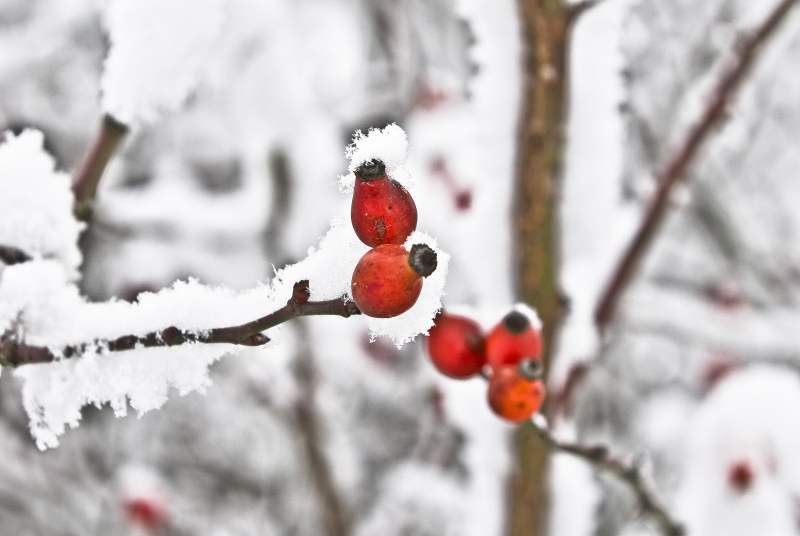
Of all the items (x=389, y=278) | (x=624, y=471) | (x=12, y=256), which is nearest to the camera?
(x=389, y=278)

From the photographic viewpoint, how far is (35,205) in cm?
109

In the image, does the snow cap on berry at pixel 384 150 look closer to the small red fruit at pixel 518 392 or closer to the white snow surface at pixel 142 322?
the white snow surface at pixel 142 322

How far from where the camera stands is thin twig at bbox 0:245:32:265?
1030 mm

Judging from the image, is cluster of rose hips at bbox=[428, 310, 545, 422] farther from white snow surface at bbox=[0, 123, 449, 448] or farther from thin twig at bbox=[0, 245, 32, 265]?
thin twig at bbox=[0, 245, 32, 265]

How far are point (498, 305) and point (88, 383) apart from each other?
1.01 meters

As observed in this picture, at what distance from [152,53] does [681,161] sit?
1.26 m

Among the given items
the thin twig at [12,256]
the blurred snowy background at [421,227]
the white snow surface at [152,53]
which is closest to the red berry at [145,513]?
the blurred snowy background at [421,227]

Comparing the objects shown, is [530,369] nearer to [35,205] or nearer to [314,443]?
[35,205]

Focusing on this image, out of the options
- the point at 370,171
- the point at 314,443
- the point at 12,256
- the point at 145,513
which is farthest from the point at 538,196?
the point at 145,513

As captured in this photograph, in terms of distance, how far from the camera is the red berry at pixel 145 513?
11.7 feet

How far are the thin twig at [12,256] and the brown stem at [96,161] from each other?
0.54 feet

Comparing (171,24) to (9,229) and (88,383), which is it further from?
(88,383)

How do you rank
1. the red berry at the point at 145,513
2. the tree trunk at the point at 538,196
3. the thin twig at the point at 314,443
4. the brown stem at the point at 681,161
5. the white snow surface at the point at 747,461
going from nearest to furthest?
1. the tree trunk at the point at 538,196
2. the brown stem at the point at 681,161
3. the white snow surface at the point at 747,461
4. the thin twig at the point at 314,443
5. the red berry at the point at 145,513

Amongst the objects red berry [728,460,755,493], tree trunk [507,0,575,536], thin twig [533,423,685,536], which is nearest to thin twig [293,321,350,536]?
tree trunk [507,0,575,536]
